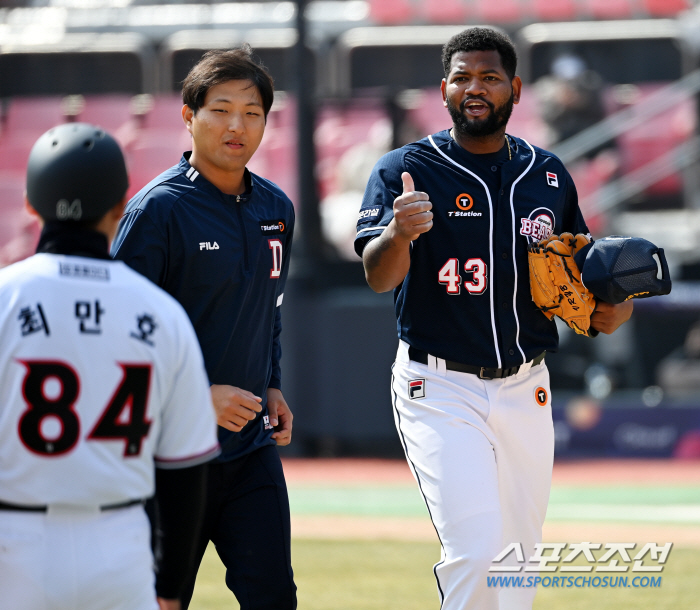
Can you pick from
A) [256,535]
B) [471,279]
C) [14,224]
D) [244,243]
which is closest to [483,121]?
[471,279]

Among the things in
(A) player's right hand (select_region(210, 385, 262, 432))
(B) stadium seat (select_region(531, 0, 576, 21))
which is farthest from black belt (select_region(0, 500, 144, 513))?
(B) stadium seat (select_region(531, 0, 576, 21))

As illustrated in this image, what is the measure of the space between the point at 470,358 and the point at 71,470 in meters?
1.76

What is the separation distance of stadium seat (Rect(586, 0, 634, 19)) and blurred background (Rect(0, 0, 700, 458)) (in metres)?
0.04

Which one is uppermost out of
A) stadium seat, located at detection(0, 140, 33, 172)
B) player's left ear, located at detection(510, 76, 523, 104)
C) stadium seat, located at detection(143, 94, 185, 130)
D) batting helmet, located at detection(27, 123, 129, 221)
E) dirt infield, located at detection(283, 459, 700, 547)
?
stadium seat, located at detection(143, 94, 185, 130)

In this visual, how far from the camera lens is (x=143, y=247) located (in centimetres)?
327

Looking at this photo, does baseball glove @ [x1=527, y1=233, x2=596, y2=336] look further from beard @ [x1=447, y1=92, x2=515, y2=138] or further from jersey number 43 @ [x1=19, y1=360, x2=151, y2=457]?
jersey number 43 @ [x1=19, y1=360, x2=151, y2=457]

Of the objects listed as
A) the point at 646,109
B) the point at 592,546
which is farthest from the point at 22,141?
the point at 592,546

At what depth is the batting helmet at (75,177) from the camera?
2.30m

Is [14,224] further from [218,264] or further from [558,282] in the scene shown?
[558,282]

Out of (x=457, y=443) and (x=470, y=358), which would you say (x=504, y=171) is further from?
(x=457, y=443)

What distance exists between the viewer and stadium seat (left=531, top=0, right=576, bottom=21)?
45.6 ft

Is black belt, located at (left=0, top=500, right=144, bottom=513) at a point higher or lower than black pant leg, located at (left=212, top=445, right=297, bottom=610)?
higher

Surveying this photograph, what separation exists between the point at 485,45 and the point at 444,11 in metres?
11.1

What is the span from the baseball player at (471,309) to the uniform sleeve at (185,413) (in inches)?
46.8
